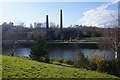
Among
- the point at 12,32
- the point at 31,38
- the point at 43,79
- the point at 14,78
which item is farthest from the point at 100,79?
the point at 31,38

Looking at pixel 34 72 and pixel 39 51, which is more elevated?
pixel 39 51

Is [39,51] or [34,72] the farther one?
[39,51]

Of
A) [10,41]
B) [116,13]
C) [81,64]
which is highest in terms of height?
[116,13]

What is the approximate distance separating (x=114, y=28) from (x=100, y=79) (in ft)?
26.6

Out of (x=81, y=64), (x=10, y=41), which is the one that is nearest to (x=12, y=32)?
(x=10, y=41)

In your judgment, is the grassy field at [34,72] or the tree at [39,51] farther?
the tree at [39,51]

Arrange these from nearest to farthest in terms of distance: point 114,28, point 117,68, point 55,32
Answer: point 117,68
point 114,28
point 55,32

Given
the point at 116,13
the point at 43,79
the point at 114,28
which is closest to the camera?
the point at 43,79

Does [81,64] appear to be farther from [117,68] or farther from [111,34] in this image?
[111,34]

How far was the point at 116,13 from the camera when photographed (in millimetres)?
10375

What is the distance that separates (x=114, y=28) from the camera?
11.4 meters

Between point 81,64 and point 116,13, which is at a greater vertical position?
point 116,13

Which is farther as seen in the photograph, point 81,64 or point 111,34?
point 111,34

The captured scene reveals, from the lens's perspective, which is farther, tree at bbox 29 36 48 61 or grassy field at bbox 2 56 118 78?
tree at bbox 29 36 48 61
